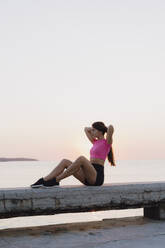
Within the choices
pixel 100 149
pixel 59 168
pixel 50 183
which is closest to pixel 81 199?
pixel 50 183

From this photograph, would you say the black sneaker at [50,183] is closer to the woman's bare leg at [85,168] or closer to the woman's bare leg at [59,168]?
the woman's bare leg at [59,168]

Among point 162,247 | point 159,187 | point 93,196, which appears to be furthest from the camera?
point 159,187

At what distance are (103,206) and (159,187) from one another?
3.64ft

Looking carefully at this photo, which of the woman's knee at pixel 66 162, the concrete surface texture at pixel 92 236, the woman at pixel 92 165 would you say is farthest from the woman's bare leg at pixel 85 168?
the concrete surface texture at pixel 92 236

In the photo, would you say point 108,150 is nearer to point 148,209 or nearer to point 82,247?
point 148,209

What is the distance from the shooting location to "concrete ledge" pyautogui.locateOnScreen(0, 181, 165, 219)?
564 cm

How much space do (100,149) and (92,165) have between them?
344mm

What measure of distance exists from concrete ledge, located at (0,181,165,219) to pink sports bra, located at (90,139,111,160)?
0.64 metres

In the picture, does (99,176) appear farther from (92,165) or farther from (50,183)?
(50,183)

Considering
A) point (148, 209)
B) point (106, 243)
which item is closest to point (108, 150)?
point (148, 209)

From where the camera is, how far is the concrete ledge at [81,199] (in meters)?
5.64

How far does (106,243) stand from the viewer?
506 cm

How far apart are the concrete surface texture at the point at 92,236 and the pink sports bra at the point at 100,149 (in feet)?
3.92

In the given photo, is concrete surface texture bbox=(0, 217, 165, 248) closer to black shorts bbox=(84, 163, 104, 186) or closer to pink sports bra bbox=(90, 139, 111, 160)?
black shorts bbox=(84, 163, 104, 186)
